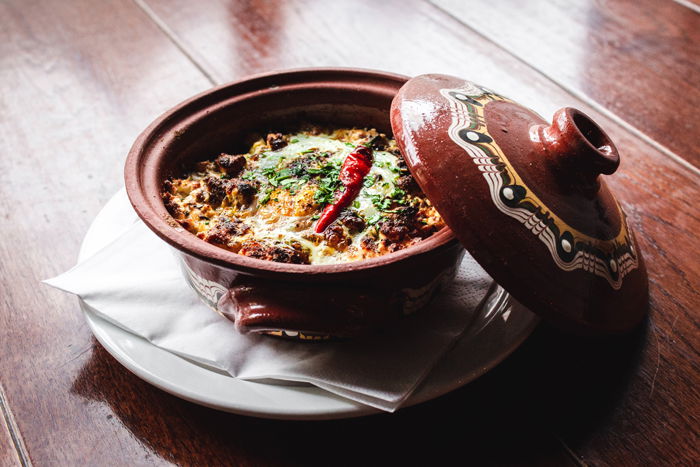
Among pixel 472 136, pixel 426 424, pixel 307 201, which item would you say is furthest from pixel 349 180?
pixel 426 424

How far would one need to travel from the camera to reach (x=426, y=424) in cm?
144

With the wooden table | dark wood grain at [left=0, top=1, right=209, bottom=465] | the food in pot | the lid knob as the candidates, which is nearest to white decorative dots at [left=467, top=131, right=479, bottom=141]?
the lid knob

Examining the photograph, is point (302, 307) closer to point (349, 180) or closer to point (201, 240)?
point (201, 240)

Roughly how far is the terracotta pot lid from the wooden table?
0.73ft

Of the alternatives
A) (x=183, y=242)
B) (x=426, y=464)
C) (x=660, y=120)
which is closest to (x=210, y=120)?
(x=183, y=242)

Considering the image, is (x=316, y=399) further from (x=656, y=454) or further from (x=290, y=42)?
(x=290, y=42)

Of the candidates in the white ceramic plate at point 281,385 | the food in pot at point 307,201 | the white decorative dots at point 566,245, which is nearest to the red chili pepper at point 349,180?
the food in pot at point 307,201

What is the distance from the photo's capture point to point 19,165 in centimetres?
225

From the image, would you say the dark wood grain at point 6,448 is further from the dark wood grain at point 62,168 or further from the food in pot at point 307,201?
the food in pot at point 307,201

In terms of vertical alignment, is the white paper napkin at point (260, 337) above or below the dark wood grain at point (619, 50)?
below

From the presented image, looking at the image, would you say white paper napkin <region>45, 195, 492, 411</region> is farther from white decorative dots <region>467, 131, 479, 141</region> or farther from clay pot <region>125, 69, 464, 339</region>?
white decorative dots <region>467, 131, 479, 141</region>

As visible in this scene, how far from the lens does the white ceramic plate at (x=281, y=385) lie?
138cm

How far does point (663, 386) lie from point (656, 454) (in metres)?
0.19

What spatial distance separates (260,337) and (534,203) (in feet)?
2.36
